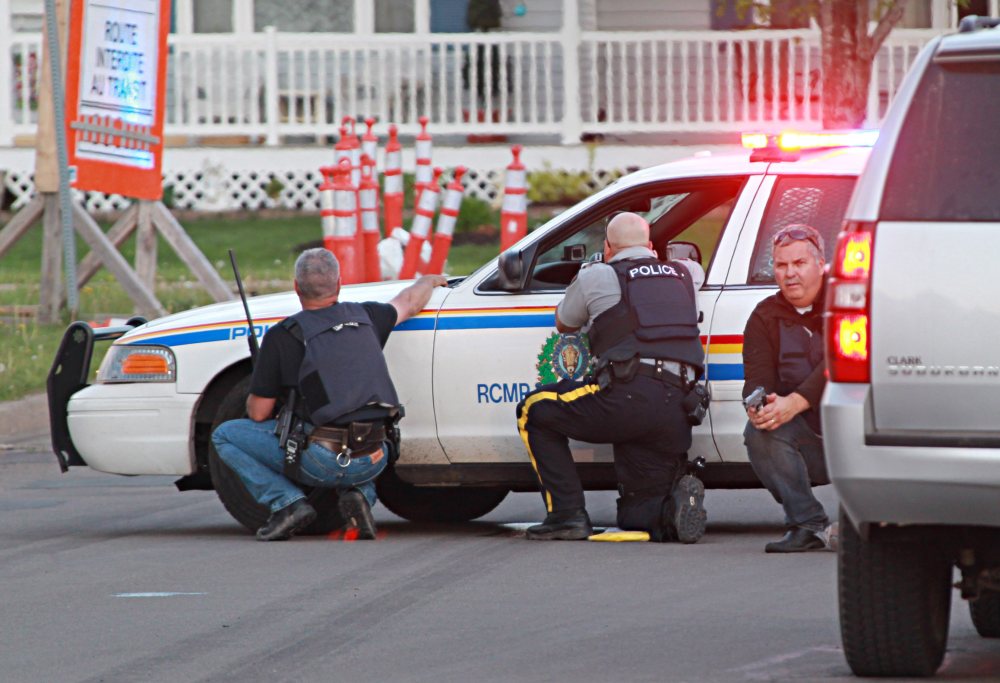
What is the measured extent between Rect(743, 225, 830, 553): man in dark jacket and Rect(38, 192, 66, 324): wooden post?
28.4 ft

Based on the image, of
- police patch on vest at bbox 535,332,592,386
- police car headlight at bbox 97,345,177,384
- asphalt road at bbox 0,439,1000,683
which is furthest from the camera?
police car headlight at bbox 97,345,177,384

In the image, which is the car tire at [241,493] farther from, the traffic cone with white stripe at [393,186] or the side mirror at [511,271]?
the traffic cone with white stripe at [393,186]

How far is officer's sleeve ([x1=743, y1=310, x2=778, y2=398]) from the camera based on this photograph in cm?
796

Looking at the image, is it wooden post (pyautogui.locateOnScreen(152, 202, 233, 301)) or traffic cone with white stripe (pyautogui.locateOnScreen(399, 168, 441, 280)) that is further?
traffic cone with white stripe (pyautogui.locateOnScreen(399, 168, 441, 280))

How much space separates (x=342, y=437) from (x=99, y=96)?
7.41 metres

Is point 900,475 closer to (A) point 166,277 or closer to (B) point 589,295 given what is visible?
(B) point 589,295

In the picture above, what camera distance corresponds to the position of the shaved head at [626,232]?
834cm

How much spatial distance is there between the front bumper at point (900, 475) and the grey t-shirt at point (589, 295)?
10.3ft

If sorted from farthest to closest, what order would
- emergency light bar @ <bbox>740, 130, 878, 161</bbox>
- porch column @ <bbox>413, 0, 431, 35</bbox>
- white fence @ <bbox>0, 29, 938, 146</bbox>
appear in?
1. porch column @ <bbox>413, 0, 431, 35</bbox>
2. white fence @ <bbox>0, 29, 938, 146</bbox>
3. emergency light bar @ <bbox>740, 130, 878, 161</bbox>

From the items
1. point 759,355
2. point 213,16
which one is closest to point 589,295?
point 759,355

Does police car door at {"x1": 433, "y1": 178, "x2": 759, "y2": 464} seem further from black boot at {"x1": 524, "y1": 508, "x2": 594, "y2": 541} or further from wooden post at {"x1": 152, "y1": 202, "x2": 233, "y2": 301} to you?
wooden post at {"x1": 152, "y1": 202, "x2": 233, "y2": 301}

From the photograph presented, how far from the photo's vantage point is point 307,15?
1069 inches

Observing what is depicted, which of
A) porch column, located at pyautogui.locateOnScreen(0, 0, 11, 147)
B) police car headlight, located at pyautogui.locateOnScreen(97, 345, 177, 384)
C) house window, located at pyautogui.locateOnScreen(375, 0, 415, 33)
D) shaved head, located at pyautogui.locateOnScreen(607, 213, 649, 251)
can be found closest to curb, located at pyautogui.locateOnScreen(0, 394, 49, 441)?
police car headlight, located at pyautogui.locateOnScreen(97, 345, 177, 384)

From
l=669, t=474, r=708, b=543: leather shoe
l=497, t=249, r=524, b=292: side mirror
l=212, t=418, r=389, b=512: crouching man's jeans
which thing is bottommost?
l=669, t=474, r=708, b=543: leather shoe
